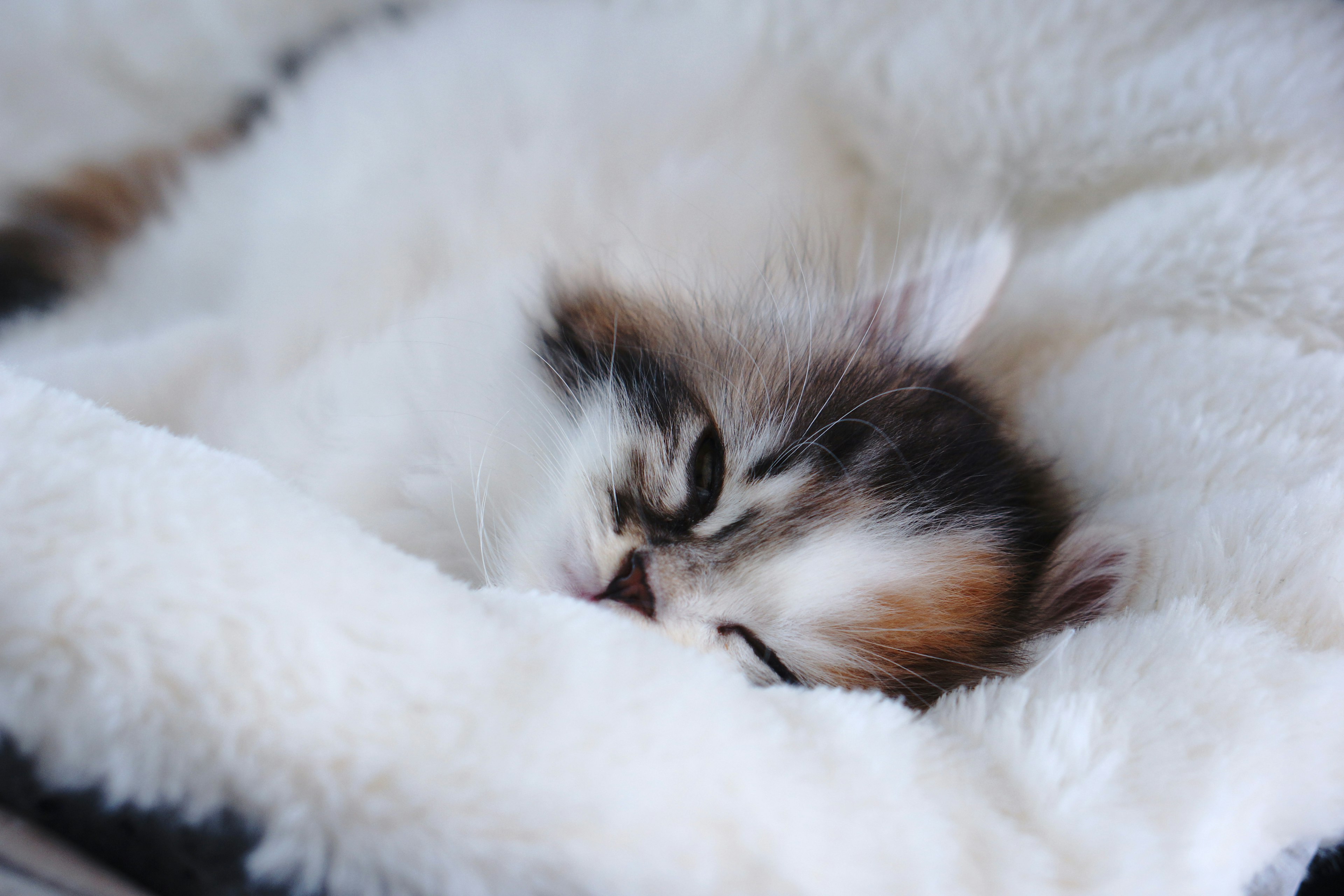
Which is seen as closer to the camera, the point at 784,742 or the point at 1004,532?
the point at 784,742

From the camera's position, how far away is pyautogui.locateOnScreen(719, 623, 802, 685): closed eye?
0.90 metres

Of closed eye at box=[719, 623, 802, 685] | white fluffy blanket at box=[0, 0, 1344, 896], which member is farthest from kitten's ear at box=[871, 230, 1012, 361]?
closed eye at box=[719, 623, 802, 685]

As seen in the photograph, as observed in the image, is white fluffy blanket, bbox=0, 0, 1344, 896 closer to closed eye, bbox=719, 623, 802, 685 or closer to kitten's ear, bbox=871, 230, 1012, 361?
closed eye, bbox=719, 623, 802, 685

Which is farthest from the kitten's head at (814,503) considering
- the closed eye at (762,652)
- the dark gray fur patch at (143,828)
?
the dark gray fur patch at (143,828)

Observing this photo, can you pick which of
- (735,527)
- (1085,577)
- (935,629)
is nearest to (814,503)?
(735,527)

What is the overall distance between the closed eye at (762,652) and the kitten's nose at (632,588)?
88 millimetres

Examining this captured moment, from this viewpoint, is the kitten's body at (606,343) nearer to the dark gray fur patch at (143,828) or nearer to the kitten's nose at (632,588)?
the kitten's nose at (632,588)

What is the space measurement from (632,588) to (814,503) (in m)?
0.23

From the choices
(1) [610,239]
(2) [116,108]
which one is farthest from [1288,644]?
(2) [116,108]

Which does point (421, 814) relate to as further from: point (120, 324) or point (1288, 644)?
point (120, 324)

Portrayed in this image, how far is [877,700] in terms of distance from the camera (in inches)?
28.4

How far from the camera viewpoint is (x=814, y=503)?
0.95m

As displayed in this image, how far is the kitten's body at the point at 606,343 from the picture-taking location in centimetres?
95

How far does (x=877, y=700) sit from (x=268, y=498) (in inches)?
21.1
